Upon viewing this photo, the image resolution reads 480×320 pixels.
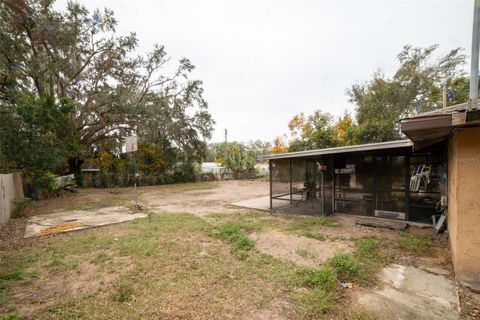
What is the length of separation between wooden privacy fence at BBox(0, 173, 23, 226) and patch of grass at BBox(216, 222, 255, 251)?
20.0 feet

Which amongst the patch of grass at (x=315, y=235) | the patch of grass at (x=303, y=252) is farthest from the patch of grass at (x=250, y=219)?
the patch of grass at (x=303, y=252)

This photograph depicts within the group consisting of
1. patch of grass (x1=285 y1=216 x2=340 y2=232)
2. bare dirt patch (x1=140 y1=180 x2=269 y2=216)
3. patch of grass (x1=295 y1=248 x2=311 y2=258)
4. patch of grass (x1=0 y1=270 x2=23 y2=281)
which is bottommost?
bare dirt patch (x1=140 y1=180 x2=269 y2=216)

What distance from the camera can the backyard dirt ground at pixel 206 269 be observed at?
Result: 8.06 feet

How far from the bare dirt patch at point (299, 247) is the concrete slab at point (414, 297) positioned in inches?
36.9

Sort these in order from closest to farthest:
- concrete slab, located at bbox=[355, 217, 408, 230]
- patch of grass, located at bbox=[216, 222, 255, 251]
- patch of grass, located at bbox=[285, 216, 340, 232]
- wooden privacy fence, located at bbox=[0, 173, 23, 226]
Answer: patch of grass, located at bbox=[216, 222, 255, 251], concrete slab, located at bbox=[355, 217, 408, 230], patch of grass, located at bbox=[285, 216, 340, 232], wooden privacy fence, located at bbox=[0, 173, 23, 226]

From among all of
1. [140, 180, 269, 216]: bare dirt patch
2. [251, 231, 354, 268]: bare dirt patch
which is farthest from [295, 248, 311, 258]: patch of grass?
[140, 180, 269, 216]: bare dirt patch

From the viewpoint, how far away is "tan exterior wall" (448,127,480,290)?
2803 mm

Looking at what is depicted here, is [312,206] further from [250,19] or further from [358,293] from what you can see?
[250,19]

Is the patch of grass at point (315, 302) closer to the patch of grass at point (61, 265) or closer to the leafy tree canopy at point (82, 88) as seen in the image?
the patch of grass at point (61, 265)

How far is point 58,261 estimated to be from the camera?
378 cm

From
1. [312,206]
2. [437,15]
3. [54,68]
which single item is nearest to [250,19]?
[437,15]

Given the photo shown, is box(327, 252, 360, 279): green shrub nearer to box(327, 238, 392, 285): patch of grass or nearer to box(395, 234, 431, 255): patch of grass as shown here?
box(327, 238, 392, 285): patch of grass

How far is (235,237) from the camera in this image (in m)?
4.82

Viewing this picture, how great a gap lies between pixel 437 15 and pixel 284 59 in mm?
6852
